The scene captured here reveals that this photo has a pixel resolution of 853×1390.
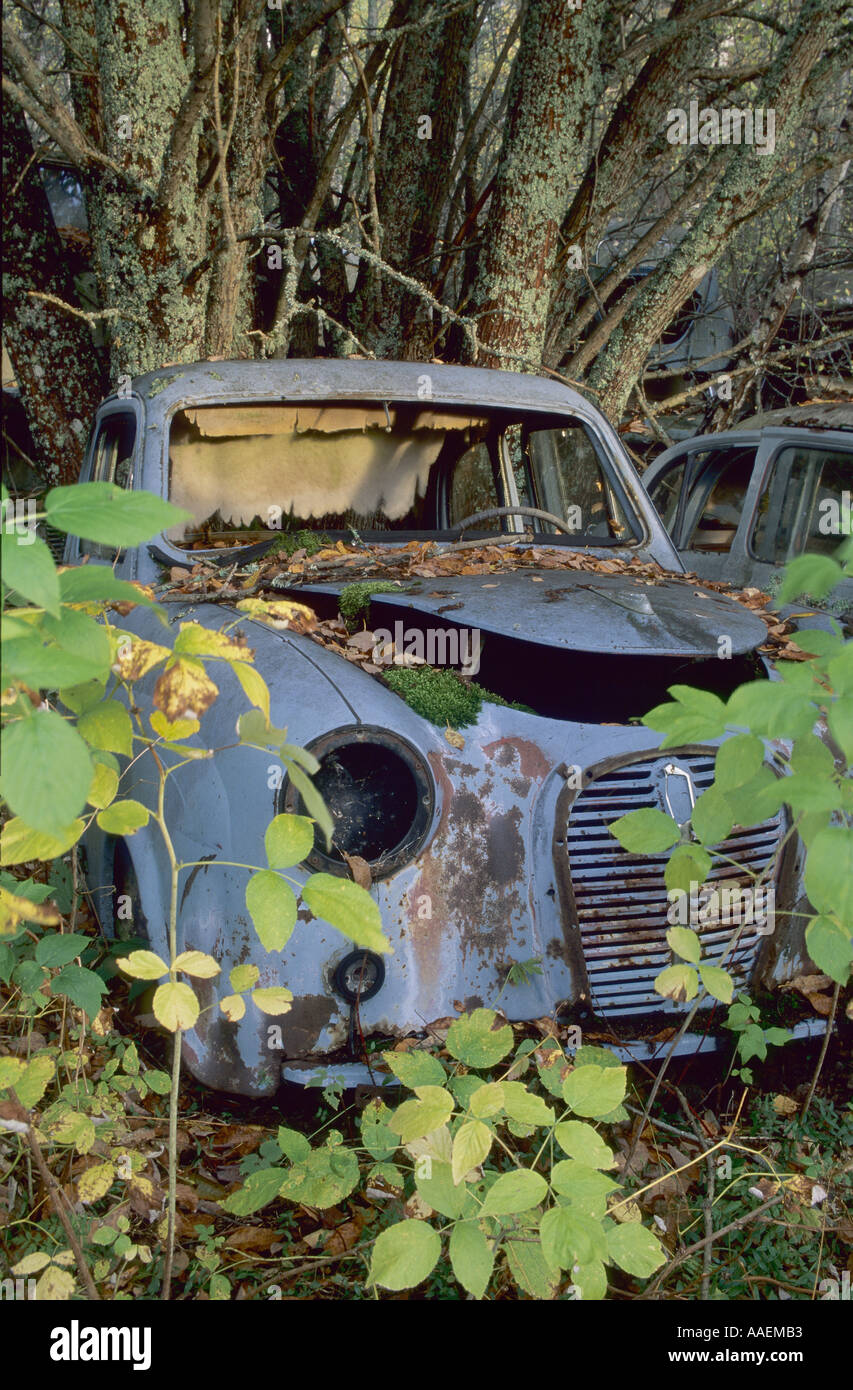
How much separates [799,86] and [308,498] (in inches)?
194

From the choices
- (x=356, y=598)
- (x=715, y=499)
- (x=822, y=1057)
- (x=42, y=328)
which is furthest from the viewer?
(x=42, y=328)

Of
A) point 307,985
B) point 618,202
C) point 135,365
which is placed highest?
point 618,202

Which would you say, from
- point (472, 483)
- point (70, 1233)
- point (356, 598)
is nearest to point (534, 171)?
point (472, 483)

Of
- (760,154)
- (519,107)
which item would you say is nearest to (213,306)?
(519,107)

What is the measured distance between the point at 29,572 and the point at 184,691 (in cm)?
31

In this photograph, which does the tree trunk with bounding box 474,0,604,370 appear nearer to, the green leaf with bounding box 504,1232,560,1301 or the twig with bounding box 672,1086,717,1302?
the twig with bounding box 672,1086,717,1302

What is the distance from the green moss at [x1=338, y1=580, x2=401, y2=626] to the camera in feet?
8.19

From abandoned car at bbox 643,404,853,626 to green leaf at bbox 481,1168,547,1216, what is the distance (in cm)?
356

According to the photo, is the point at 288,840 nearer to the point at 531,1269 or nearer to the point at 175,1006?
the point at 175,1006

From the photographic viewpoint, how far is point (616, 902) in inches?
78.4

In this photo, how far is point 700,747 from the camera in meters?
2.10

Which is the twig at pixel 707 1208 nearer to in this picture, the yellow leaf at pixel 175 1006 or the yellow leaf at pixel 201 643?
the yellow leaf at pixel 175 1006

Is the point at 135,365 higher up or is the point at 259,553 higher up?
the point at 135,365

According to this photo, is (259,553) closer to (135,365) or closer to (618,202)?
(135,365)
